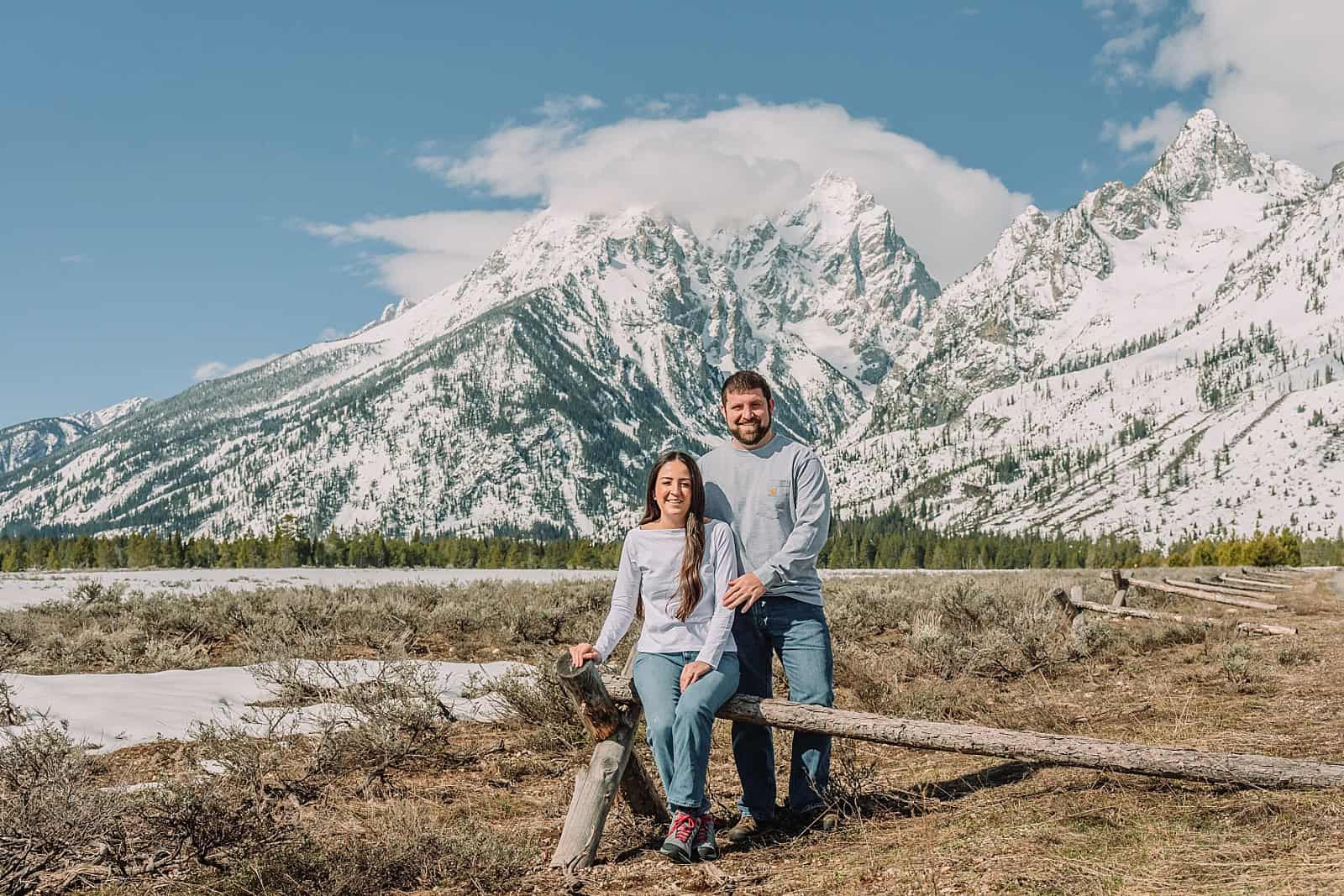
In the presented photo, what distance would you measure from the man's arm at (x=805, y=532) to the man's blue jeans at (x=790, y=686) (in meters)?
0.33

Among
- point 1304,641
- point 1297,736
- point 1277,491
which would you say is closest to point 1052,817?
point 1297,736

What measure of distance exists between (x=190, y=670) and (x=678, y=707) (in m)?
9.56

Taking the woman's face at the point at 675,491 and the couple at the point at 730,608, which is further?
the woman's face at the point at 675,491

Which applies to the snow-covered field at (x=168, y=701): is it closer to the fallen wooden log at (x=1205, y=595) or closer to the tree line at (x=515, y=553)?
the fallen wooden log at (x=1205, y=595)

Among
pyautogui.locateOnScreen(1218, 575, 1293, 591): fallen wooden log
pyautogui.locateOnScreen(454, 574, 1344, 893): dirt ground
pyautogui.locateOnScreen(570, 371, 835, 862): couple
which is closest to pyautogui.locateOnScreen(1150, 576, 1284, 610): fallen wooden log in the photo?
pyautogui.locateOnScreen(1218, 575, 1293, 591): fallen wooden log

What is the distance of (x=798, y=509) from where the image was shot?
5.50m

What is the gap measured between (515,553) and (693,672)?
101211 millimetres

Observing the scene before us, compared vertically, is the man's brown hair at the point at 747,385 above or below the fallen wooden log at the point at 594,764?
above

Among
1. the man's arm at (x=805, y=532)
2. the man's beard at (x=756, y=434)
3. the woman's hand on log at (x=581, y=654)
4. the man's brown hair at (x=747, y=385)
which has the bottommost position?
the woman's hand on log at (x=581, y=654)

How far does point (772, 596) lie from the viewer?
555 centimetres

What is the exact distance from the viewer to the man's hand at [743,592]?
5.04 m

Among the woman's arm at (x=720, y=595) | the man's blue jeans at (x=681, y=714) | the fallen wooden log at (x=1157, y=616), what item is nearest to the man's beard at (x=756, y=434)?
the woman's arm at (x=720, y=595)

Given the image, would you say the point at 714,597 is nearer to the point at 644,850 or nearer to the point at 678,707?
the point at 678,707

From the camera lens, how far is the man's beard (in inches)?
219
